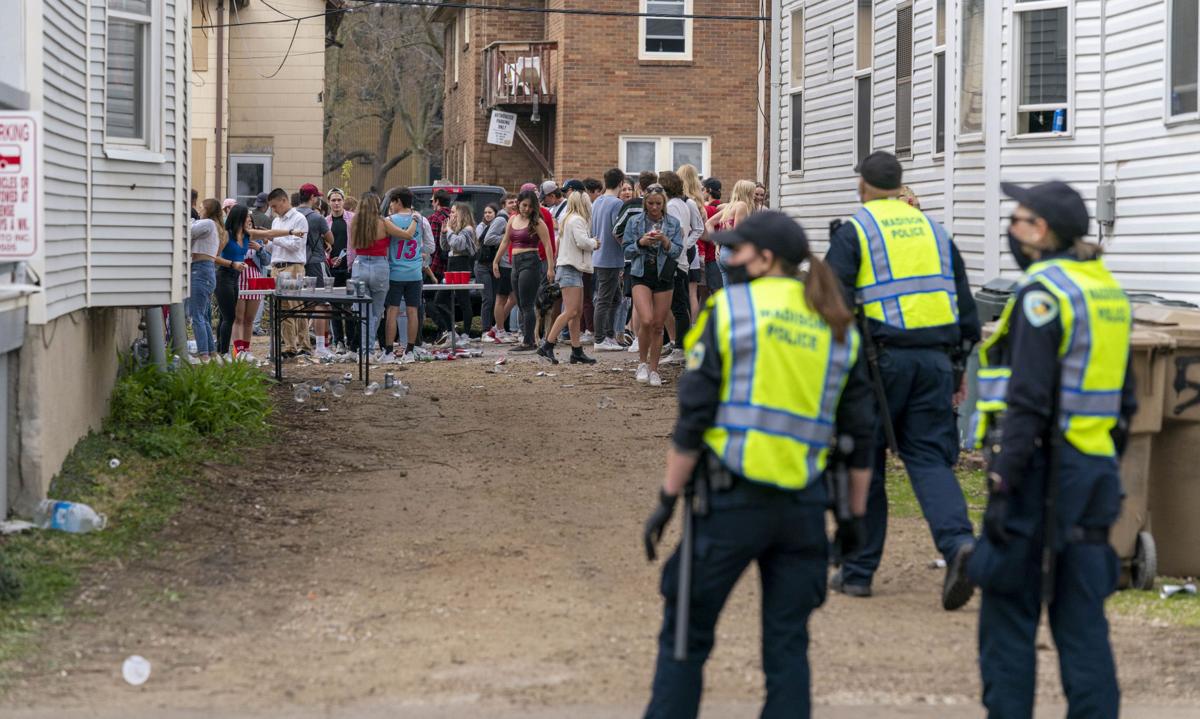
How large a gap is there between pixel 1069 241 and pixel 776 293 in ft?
3.31

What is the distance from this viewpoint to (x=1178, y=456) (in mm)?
7781

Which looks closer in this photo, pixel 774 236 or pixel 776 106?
pixel 774 236

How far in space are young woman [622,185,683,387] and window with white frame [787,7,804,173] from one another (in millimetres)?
6720

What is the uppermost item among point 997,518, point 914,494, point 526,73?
point 526,73

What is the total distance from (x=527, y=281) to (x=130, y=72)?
753 centimetres

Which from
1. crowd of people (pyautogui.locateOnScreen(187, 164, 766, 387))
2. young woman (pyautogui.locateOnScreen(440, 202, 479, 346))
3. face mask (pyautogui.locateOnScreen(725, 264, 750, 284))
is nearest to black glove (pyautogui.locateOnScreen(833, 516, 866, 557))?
face mask (pyautogui.locateOnScreen(725, 264, 750, 284))

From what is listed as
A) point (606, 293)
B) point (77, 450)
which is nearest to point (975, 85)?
point (606, 293)

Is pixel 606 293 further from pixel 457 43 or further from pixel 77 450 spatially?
pixel 457 43

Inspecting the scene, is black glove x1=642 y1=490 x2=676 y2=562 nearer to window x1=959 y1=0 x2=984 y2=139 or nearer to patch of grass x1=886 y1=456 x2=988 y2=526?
patch of grass x1=886 y1=456 x2=988 y2=526

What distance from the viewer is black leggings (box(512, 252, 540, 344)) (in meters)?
18.8

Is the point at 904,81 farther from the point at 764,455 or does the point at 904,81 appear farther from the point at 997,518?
the point at 764,455

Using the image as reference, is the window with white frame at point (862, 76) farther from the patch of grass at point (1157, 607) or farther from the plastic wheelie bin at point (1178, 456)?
the patch of grass at point (1157, 607)

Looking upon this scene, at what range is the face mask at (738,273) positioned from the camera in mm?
4948

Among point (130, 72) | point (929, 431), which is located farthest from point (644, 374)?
point (929, 431)
